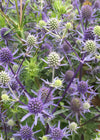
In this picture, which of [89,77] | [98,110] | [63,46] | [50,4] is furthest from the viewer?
[50,4]

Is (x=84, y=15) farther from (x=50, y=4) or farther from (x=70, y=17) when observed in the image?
(x=50, y=4)

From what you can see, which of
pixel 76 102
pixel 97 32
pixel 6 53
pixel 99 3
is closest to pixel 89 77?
pixel 76 102

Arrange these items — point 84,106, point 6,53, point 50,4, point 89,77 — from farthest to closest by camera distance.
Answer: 1. point 50,4
2. point 89,77
3. point 84,106
4. point 6,53

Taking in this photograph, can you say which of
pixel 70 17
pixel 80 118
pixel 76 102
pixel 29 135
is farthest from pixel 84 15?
pixel 29 135

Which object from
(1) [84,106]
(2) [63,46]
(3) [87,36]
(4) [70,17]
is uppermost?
(4) [70,17]

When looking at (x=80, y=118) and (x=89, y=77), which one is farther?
(x=89, y=77)

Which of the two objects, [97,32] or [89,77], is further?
[89,77]

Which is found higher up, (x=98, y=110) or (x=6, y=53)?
(x=6, y=53)

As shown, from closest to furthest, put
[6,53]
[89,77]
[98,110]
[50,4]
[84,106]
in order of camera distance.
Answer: [6,53] < [84,106] < [98,110] < [89,77] < [50,4]

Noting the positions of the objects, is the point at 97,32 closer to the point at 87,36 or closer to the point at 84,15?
the point at 87,36
